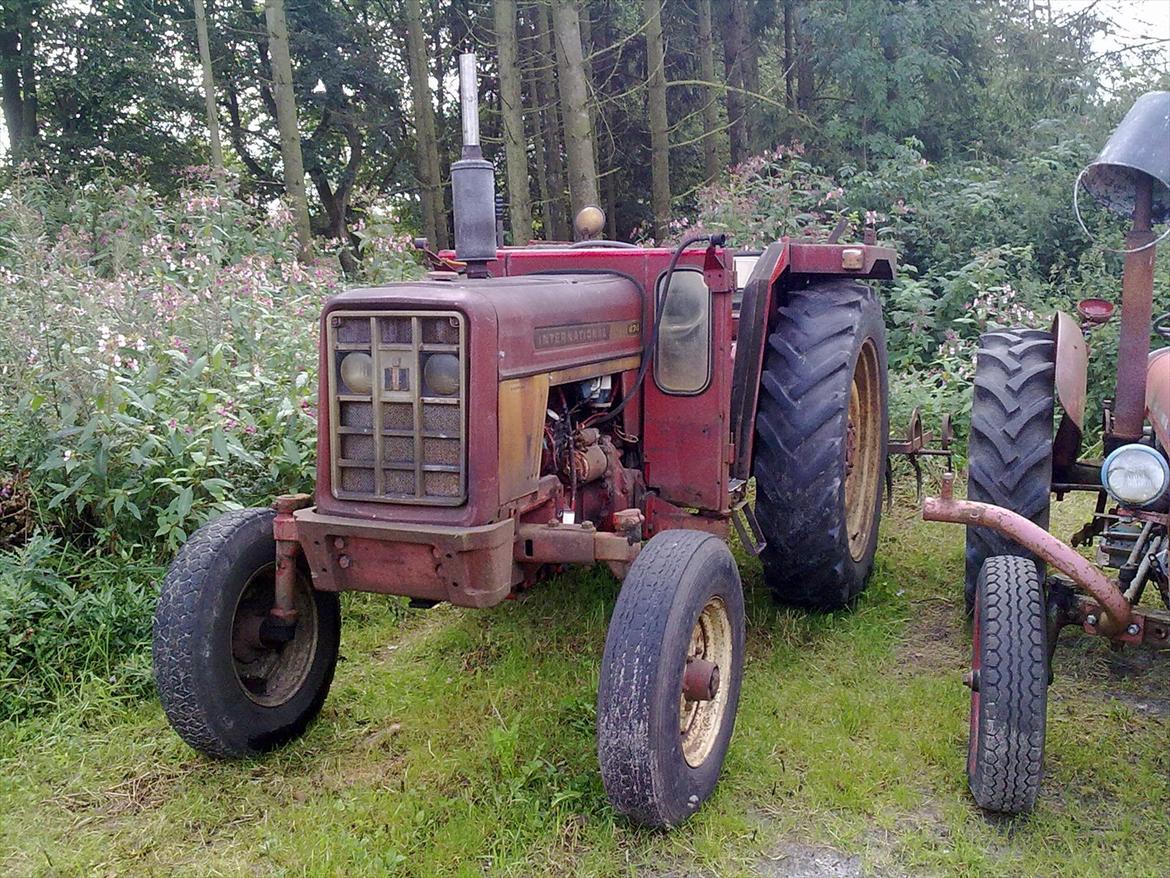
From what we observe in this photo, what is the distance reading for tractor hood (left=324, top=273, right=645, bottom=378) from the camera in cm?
279

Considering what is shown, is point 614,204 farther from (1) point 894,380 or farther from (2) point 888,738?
(2) point 888,738

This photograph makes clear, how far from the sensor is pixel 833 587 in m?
4.05

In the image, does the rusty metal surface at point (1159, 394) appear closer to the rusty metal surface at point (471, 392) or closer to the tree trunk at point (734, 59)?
the rusty metal surface at point (471, 392)

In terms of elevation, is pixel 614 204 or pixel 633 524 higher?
pixel 614 204

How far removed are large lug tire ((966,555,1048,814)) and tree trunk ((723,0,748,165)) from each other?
13.0 meters

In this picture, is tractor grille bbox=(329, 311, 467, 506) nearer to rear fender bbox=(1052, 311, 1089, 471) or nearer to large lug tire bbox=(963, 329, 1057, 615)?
large lug tire bbox=(963, 329, 1057, 615)


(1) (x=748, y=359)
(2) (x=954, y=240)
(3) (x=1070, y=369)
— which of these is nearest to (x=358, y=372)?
(1) (x=748, y=359)

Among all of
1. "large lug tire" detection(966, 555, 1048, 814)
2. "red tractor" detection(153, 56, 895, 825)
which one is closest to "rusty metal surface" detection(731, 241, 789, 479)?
"red tractor" detection(153, 56, 895, 825)

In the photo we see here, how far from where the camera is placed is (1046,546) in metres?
A: 2.93

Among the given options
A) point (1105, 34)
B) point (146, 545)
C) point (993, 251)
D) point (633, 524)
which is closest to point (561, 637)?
point (633, 524)

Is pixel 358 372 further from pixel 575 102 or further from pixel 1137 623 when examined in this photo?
Result: pixel 575 102

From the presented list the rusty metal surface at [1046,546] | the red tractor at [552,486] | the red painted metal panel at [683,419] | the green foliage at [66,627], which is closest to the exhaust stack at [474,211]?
the red tractor at [552,486]

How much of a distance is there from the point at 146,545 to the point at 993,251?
259 inches

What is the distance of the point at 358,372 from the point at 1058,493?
2956mm
